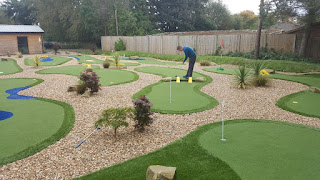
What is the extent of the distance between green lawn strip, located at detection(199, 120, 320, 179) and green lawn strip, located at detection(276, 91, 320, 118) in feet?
4.60

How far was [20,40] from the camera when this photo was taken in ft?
89.8

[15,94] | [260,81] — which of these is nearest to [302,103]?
[260,81]

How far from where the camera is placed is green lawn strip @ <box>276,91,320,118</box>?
247 inches

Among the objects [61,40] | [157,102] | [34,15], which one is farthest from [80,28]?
[157,102]

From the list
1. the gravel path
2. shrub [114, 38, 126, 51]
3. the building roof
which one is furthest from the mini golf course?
the building roof

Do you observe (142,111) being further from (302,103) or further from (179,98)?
(302,103)

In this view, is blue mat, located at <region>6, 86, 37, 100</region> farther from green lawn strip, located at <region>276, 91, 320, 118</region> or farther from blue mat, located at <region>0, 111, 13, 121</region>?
green lawn strip, located at <region>276, 91, 320, 118</region>

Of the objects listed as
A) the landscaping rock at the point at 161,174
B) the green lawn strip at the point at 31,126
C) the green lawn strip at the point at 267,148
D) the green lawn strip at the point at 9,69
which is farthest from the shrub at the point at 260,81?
the green lawn strip at the point at 9,69

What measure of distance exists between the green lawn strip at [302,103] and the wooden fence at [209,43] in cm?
1011

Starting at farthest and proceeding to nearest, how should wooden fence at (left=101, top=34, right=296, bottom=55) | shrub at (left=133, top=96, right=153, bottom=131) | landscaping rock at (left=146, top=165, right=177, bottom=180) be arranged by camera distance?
wooden fence at (left=101, top=34, right=296, bottom=55) → shrub at (left=133, top=96, right=153, bottom=131) → landscaping rock at (left=146, top=165, right=177, bottom=180)

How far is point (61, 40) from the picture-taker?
37.6 m

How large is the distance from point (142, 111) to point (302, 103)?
513cm

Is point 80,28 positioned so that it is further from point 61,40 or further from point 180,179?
point 180,179

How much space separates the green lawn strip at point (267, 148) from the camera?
3.32 metres
